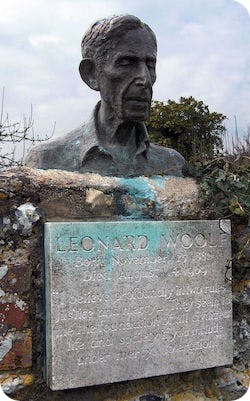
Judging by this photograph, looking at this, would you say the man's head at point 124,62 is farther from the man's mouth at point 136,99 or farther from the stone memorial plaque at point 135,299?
the stone memorial plaque at point 135,299

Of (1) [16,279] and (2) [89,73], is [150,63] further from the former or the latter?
(1) [16,279]

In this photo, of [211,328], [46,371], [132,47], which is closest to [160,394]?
[211,328]

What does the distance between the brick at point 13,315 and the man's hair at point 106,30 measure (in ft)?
4.92

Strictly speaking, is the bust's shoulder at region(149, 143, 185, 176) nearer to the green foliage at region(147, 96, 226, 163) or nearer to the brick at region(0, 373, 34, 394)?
the brick at region(0, 373, 34, 394)

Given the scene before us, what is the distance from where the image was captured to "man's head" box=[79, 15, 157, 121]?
2.92 m

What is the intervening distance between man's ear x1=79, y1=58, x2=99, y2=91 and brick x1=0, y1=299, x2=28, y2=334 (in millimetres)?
1379

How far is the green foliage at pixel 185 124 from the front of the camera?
11.1 meters

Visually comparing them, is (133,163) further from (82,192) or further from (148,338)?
(148,338)

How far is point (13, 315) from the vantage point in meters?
2.47

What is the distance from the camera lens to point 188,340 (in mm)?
2752

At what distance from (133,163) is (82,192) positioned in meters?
0.54

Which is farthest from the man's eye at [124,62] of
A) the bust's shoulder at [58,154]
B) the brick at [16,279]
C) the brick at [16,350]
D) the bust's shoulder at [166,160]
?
the brick at [16,350]

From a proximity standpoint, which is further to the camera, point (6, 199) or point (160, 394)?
point (160, 394)

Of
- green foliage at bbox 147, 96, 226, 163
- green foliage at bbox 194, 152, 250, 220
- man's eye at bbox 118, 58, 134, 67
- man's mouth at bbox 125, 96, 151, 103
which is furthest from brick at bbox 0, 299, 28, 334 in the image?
green foliage at bbox 147, 96, 226, 163
